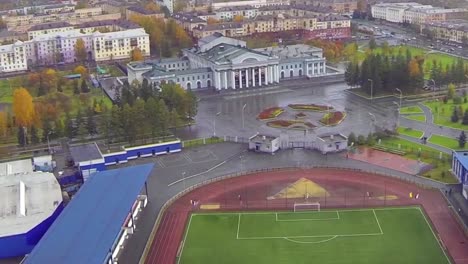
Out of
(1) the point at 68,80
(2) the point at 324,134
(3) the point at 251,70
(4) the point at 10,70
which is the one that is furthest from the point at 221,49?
(4) the point at 10,70

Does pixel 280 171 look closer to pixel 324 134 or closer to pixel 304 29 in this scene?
pixel 324 134

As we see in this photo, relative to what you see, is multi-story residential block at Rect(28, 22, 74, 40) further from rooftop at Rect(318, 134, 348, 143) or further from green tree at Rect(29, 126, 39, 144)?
rooftop at Rect(318, 134, 348, 143)

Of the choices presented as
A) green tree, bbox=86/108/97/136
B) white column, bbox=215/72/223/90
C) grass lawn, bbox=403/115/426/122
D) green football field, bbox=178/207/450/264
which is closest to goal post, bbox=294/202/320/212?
green football field, bbox=178/207/450/264

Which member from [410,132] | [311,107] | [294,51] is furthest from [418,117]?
[294,51]

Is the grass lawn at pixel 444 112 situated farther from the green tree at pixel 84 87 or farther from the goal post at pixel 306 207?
the green tree at pixel 84 87

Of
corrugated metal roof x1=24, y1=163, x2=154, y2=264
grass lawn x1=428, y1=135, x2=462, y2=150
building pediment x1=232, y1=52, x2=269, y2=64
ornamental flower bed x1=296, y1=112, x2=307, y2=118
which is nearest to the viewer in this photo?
corrugated metal roof x1=24, y1=163, x2=154, y2=264

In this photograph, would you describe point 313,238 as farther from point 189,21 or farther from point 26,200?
point 189,21

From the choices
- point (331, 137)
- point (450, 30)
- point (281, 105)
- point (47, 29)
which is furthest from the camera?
point (47, 29)
